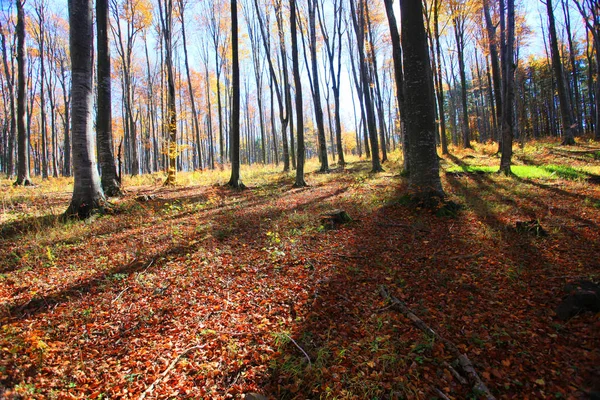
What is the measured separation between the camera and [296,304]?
3.46 m

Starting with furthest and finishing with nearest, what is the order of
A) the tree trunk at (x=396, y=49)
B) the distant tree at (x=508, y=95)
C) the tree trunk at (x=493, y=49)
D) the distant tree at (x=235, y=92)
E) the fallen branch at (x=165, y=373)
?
the tree trunk at (x=493, y=49) < the distant tree at (x=235, y=92) < the tree trunk at (x=396, y=49) < the distant tree at (x=508, y=95) < the fallen branch at (x=165, y=373)

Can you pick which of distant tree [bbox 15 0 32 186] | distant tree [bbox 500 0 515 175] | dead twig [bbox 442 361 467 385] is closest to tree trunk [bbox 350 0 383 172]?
distant tree [bbox 500 0 515 175]

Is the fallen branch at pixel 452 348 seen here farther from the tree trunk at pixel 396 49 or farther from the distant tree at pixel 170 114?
the distant tree at pixel 170 114

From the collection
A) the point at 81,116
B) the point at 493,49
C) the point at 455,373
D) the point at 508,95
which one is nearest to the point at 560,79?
the point at 493,49

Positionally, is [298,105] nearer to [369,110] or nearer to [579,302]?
[369,110]

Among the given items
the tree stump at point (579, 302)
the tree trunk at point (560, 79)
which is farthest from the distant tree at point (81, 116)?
the tree trunk at point (560, 79)

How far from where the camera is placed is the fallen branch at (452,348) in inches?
87.4

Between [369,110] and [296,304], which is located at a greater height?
[369,110]

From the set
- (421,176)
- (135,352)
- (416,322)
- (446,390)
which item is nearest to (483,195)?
(421,176)

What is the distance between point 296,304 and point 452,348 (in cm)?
163

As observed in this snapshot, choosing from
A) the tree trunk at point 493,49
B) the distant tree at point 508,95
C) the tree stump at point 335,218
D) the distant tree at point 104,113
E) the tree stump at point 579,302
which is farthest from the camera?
the tree trunk at point 493,49

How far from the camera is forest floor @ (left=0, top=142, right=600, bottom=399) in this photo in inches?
94.2

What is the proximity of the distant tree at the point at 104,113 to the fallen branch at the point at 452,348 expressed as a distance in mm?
8718

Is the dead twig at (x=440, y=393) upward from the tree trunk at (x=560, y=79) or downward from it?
downward
